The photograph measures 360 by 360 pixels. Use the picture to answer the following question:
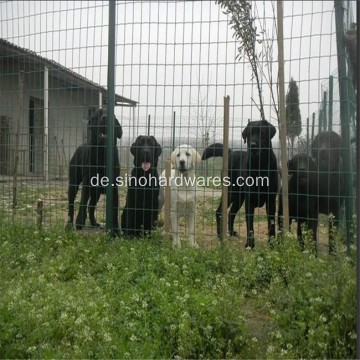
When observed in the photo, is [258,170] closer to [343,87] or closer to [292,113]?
[292,113]

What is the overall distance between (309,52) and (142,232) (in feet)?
7.36

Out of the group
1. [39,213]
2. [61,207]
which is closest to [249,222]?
[39,213]

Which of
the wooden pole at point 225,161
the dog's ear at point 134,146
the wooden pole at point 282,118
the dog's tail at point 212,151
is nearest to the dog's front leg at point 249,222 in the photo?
the wooden pole at point 225,161

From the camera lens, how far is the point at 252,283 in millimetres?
2992

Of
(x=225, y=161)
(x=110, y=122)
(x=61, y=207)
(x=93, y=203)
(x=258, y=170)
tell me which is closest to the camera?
(x=225, y=161)

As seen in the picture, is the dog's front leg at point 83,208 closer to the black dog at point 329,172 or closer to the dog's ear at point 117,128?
the dog's ear at point 117,128

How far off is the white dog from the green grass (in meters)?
1.22

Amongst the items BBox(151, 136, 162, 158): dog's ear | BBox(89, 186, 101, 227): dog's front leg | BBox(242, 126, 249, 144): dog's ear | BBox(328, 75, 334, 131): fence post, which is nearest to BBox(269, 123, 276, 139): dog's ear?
BBox(242, 126, 249, 144): dog's ear

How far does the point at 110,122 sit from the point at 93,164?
597mm

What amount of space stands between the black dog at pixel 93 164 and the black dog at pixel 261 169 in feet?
4.46

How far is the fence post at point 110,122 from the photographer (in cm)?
435

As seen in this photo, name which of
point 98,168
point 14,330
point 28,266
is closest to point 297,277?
point 14,330

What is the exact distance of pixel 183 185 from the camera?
15.5 ft

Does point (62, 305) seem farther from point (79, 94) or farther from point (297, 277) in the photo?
point (79, 94)
